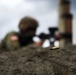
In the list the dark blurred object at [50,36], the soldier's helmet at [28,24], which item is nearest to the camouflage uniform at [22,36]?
the soldier's helmet at [28,24]

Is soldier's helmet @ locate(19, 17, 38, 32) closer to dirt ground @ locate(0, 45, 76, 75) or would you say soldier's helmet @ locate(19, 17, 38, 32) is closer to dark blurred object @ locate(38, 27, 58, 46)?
dark blurred object @ locate(38, 27, 58, 46)

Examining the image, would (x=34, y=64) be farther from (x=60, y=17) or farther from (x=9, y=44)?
(x=60, y=17)

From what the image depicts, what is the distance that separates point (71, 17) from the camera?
6012 millimetres

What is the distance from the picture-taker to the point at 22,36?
4.33 meters

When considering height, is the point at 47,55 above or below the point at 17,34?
below

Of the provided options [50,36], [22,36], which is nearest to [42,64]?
[22,36]

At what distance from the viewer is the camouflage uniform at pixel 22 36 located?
4.32m

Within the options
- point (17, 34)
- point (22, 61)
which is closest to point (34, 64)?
point (22, 61)

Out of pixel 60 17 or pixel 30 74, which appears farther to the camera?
pixel 60 17

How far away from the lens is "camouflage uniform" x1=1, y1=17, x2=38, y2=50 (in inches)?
170

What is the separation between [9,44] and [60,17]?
192 cm

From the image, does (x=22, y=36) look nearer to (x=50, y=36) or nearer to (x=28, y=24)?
(x=28, y=24)

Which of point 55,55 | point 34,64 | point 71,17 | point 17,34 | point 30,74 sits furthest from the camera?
point 71,17

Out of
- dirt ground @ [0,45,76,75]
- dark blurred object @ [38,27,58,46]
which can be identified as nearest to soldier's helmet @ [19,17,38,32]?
dark blurred object @ [38,27,58,46]
